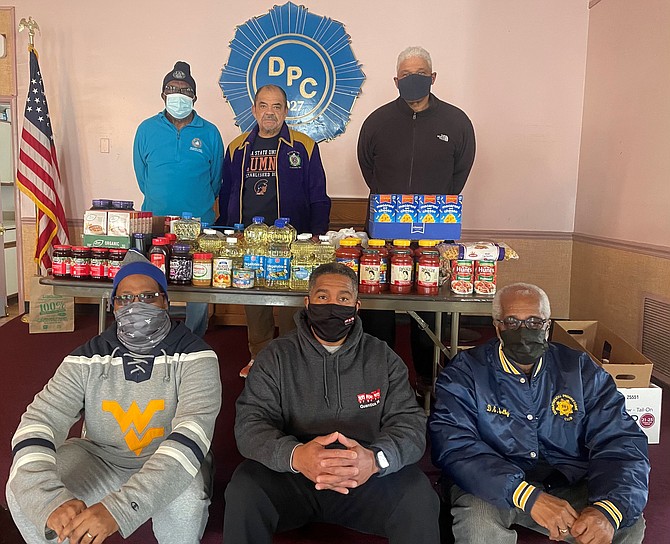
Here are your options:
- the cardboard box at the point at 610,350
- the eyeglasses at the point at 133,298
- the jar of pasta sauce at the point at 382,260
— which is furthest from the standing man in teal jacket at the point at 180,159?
the cardboard box at the point at 610,350

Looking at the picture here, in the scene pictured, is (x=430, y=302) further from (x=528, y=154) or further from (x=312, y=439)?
(x=528, y=154)

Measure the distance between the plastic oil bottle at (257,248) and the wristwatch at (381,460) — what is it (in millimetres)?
1170

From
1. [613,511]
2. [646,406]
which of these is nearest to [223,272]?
[613,511]

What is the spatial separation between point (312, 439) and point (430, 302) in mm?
932

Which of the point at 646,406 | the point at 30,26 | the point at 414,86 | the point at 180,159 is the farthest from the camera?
the point at 30,26

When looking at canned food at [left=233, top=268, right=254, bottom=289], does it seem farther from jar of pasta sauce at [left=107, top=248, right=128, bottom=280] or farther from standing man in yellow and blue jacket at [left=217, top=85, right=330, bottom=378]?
standing man in yellow and blue jacket at [left=217, top=85, right=330, bottom=378]

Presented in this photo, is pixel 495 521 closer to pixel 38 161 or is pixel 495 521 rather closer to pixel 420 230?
pixel 420 230

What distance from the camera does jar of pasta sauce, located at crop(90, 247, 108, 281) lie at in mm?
2736

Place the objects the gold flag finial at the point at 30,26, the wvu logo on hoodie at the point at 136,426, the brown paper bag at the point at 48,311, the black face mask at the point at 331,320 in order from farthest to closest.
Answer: the gold flag finial at the point at 30,26, the brown paper bag at the point at 48,311, the black face mask at the point at 331,320, the wvu logo on hoodie at the point at 136,426

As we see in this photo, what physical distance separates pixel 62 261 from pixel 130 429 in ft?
3.74

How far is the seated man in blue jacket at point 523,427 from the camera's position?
185 centimetres

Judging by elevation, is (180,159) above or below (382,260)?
above

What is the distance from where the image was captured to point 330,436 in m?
1.83

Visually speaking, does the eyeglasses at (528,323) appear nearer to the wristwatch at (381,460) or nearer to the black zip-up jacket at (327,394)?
the black zip-up jacket at (327,394)
